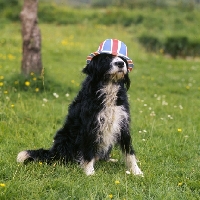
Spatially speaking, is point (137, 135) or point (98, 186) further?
point (137, 135)

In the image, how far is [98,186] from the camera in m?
3.86

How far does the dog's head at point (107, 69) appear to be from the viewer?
4078 millimetres

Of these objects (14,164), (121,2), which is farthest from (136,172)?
(121,2)

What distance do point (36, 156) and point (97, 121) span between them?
30.9 inches

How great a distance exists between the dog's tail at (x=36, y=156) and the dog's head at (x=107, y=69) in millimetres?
997

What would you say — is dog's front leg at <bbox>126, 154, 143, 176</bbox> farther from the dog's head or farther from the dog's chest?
the dog's head

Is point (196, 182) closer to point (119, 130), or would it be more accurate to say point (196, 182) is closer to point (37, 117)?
point (119, 130)

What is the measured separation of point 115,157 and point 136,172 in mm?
670

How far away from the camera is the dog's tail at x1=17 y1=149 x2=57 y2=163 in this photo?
4.39 m

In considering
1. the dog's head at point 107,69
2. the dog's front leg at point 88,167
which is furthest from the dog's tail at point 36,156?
the dog's head at point 107,69

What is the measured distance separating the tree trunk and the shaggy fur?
4.15m

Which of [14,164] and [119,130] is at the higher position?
[119,130]

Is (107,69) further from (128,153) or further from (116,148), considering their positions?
(116,148)

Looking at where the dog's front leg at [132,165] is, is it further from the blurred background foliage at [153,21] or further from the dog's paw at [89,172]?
the blurred background foliage at [153,21]
